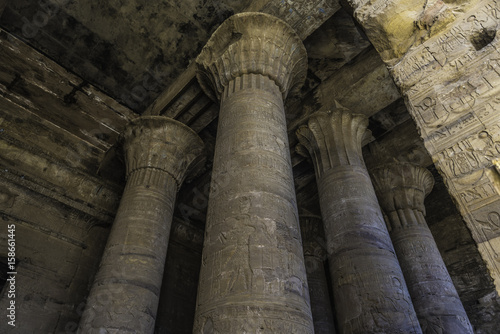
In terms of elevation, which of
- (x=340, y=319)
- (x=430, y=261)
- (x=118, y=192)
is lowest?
(x=340, y=319)

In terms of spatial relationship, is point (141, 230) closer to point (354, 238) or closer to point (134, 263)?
point (134, 263)

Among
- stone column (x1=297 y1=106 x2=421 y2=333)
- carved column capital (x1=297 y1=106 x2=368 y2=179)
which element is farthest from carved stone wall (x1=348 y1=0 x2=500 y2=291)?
carved column capital (x1=297 y1=106 x2=368 y2=179)

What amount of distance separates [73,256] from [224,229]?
4.42m

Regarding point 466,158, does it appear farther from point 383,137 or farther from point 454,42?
point 383,137

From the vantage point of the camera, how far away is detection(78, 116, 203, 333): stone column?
3.89 metres

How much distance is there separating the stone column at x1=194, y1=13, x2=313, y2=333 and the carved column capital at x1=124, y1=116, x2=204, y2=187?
1815 mm

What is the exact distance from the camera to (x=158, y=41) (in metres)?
7.13

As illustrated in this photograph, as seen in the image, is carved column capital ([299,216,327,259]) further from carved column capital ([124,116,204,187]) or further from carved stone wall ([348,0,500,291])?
carved stone wall ([348,0,500,291])

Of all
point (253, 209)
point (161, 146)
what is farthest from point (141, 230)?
point (253, 209)

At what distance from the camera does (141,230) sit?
4.62 meters

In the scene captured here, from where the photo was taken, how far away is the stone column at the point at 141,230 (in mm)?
3889

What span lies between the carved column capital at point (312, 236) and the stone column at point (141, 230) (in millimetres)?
3241

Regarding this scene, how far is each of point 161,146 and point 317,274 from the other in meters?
4.56

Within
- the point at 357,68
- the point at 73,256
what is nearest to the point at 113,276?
the point at 73,256
